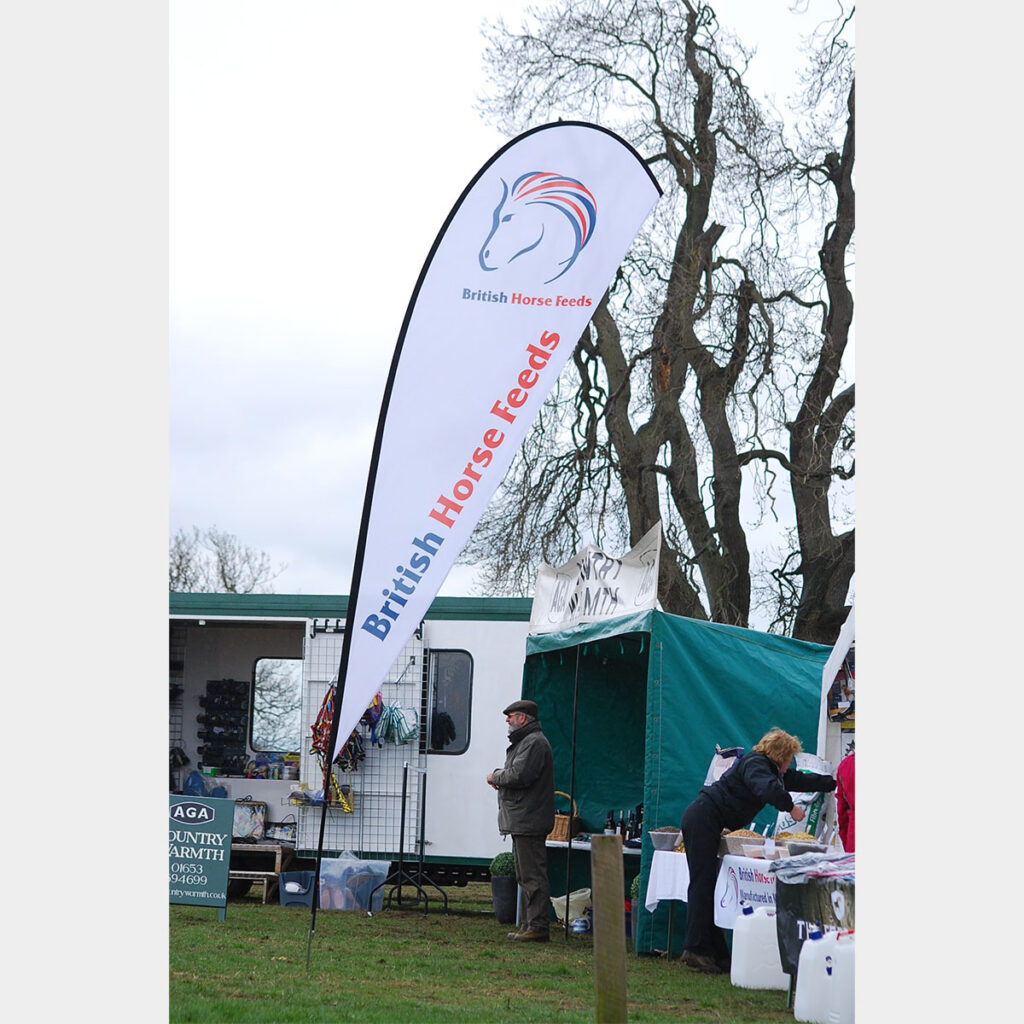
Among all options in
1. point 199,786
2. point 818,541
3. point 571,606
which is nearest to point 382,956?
point 571,606

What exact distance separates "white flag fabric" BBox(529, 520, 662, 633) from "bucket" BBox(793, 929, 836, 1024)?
10.2 feet

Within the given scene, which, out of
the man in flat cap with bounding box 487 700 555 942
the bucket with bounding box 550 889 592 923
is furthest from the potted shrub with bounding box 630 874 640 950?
the man in flat cap with bounding box 487 700 555 942

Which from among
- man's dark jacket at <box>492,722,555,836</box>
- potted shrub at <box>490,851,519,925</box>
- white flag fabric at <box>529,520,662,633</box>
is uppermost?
white flag fabric at <box>529,520,662,633</box>

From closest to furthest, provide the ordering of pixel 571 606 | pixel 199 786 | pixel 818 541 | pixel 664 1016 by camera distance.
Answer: pixel 664 1016
pixel 571 606
pixel 199 786
pixel 818 541

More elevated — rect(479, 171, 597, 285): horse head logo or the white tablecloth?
rect(479, 171, 597, 285): horse head logo

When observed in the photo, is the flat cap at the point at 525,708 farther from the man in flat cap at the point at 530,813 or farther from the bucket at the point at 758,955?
the bucket at the point at 758,955

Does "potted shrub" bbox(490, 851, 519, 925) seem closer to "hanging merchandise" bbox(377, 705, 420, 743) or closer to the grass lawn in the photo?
the grass lawn

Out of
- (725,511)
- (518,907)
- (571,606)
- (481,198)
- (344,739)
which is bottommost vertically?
(518,907)

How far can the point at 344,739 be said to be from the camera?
23.0 feet

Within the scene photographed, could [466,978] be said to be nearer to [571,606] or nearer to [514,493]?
[571,606]

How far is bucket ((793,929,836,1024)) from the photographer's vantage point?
246 inches

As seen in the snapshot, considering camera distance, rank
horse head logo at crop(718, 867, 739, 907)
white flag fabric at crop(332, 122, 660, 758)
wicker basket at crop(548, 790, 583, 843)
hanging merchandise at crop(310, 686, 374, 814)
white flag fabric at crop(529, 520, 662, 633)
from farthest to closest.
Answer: hanging merchandise at crop(310, 686, 374, 814) → wicker basket at crop(548, 790, 583, 843) → white flag fabric at crop(529, 520, 662, 633) → horse head logo at crop(718, 867, 739, 907) → white flag fabric at crop(332, 122, 660, 758)

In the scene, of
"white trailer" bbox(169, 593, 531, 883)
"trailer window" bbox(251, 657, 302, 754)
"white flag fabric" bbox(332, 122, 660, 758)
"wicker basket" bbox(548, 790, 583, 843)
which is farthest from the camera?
"trailer window" bbox(251, 657, 302, 754)

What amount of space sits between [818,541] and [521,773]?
22.9 ft
